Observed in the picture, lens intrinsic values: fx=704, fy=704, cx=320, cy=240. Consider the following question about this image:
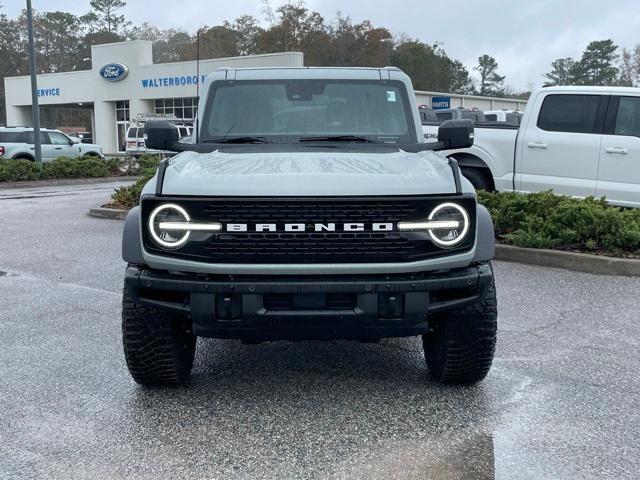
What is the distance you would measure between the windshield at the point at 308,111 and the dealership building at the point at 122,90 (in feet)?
112

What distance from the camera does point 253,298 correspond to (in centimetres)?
352

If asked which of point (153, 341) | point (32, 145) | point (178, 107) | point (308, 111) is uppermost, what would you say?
point (308, 111)

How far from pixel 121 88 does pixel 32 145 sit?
68.3ft

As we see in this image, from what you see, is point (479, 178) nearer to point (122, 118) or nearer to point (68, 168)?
point (68, 168)

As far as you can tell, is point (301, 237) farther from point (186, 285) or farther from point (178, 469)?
point (178, 469)

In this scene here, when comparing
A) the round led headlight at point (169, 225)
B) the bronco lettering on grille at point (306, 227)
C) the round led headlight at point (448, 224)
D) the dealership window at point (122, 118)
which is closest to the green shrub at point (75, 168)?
the round led headlight at point (169, 225)

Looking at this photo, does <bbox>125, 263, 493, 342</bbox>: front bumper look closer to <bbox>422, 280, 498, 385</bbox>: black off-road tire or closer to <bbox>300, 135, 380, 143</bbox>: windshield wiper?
<bbox>422, 280, 498, 385</bbox>: black off-road tire

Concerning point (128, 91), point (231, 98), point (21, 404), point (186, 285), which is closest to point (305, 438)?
point (186, 285)

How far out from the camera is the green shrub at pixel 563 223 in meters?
7.83

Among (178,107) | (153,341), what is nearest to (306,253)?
(153,341)

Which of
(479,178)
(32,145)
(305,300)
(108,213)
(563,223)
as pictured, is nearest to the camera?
(305,300)

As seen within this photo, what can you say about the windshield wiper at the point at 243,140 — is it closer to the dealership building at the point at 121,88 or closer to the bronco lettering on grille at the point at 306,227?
the bronco lettering on grille at the point at 306,227

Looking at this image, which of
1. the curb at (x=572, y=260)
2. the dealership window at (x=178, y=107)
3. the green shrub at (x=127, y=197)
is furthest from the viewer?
the dealership window at (x=178, y=107)

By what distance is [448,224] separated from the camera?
362 cm
